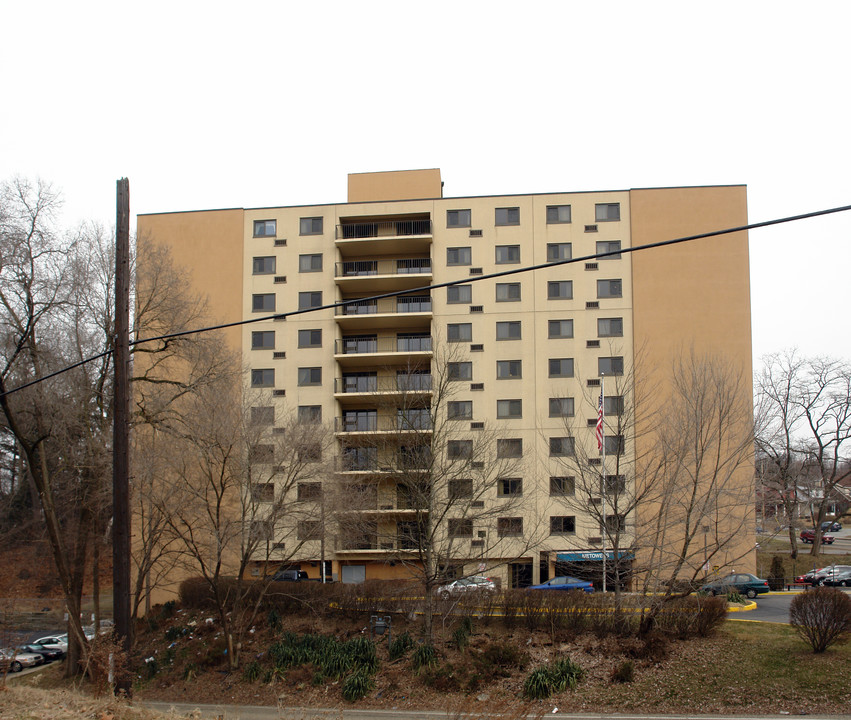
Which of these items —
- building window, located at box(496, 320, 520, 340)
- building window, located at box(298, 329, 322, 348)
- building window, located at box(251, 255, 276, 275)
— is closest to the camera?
building window, located at box(496, 320, 520, 340)

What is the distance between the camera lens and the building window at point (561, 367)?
40312 millimetres

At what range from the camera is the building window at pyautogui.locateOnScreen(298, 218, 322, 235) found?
43.3 m

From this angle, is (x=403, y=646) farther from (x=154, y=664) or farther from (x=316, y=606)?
(x=154, y=664)

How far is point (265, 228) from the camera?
143ft

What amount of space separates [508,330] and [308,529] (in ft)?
69.1

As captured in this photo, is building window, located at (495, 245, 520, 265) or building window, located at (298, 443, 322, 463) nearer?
building window, located at (298, 443, 322, 463)

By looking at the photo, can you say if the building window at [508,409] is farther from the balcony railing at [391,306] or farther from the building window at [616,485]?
the building window at [616,485]

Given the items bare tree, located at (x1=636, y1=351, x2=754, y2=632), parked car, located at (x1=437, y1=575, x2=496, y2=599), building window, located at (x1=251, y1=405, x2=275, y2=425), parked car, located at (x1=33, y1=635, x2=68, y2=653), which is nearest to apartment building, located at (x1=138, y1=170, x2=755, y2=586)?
parked car, located at (x1=33, y1=635, x2=68, y2=653)

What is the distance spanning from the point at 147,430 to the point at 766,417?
70.8 ft

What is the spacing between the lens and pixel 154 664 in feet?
76.8

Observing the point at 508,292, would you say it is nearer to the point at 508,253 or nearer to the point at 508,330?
the point at 508,330

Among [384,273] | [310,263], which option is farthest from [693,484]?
[310,263]

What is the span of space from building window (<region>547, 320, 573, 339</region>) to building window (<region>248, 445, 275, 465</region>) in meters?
21.5

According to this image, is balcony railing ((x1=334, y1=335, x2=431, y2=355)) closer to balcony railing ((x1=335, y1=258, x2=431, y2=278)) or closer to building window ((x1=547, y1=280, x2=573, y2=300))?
balcony railing ((x1=335, y1=258, x2=431, y2=278))
